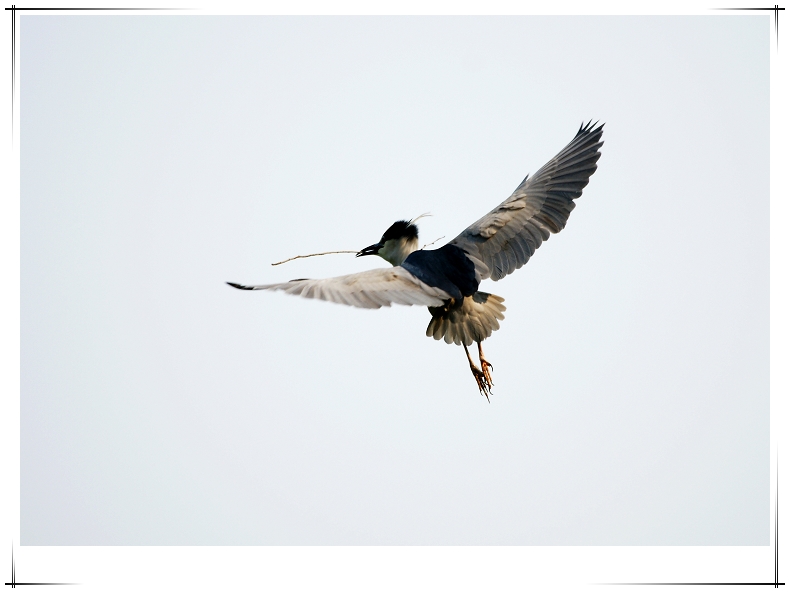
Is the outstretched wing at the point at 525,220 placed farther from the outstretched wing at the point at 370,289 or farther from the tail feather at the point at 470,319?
the outstretched wing at the point at 370,289

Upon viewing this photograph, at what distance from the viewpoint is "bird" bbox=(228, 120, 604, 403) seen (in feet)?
32.0

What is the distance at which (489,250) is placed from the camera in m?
10.3

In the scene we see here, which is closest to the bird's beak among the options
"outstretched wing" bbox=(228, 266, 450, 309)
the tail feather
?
the tail feather

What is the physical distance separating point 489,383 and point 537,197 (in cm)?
208

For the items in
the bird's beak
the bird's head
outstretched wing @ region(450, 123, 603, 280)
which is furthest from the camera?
the bird's beak

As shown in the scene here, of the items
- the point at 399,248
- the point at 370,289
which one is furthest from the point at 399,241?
the point at 370,289

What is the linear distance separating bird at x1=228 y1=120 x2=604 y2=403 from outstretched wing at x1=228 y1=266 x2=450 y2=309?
0.02 m

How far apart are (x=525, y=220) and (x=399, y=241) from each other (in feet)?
5.00

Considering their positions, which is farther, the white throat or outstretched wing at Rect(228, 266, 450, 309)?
the white throat

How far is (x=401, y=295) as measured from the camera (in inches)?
354

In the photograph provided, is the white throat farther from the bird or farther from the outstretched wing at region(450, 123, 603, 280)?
the outstretched wing at region(450, 123, 603, 280)

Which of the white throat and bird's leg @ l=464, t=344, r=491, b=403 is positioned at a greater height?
the white throat
